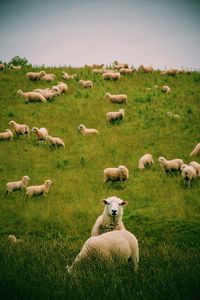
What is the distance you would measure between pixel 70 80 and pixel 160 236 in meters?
18.6

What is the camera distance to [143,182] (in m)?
18.8

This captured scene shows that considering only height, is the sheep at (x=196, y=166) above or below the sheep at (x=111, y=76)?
below

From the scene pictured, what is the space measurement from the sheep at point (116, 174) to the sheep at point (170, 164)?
1.58 meters

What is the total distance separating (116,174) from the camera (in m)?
18.7

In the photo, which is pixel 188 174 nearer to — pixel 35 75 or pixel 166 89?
pixel 166 89

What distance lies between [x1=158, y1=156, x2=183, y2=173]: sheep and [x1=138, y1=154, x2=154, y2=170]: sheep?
79 cm

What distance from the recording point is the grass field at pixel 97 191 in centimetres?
760

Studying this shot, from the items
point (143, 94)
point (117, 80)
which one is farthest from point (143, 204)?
point (117, 80)

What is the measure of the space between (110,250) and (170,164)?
1133cm

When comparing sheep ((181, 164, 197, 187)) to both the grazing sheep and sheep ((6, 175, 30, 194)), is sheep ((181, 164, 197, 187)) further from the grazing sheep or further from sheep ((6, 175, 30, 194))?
the grazing sheep

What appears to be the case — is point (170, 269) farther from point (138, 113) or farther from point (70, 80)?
point (70, 80)

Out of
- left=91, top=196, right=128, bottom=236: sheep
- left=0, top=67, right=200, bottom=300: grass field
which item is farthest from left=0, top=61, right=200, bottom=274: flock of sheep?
left=0, top=67, right=200, bottom=300: grass field

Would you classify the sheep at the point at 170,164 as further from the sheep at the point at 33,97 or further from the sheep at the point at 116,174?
the sheep at the point at 33,97

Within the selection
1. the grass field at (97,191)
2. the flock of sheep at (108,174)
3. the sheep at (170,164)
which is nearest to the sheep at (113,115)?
the flock of sheep at (108,174)
